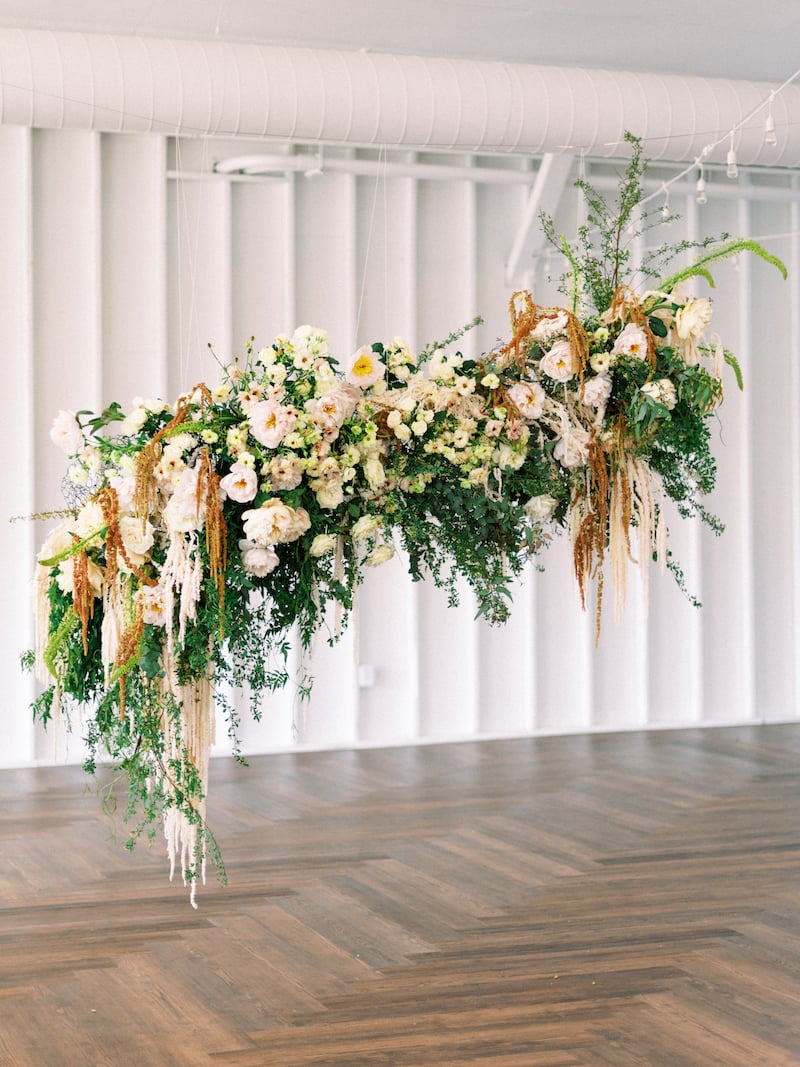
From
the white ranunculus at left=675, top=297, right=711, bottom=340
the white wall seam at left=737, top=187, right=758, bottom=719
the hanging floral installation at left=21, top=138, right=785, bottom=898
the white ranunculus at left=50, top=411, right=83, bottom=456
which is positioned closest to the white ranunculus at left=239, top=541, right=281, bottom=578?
the hanging floral installation at left=21, top=138, right=785, bottom=898

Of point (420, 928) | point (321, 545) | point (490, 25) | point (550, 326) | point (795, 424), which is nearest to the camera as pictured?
point (321, 545)

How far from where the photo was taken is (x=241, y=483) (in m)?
3.59

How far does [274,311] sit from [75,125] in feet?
7.19

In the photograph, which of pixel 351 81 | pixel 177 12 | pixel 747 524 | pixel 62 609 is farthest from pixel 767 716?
pixel 62 609

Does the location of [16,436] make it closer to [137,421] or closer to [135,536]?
[137,421]

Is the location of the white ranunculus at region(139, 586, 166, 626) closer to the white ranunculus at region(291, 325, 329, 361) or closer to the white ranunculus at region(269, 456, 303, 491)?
the white ranunculus at region(269, 456, 303, 491)

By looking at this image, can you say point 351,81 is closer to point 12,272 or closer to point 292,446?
point 12,272

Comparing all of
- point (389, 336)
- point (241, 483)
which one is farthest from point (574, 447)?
point (389, 336)

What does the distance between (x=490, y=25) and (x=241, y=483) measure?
4336mm

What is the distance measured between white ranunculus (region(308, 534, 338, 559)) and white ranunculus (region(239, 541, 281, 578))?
12 cm

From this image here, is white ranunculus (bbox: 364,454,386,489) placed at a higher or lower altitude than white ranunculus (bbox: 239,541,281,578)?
higher

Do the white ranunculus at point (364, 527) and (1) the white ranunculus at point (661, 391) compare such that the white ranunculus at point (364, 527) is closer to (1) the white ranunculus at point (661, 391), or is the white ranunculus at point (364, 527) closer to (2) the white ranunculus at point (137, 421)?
(2) the white ranunculus at point (137, 421)

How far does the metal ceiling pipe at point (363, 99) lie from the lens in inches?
235

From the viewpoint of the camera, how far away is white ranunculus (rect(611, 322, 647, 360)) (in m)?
3.91
